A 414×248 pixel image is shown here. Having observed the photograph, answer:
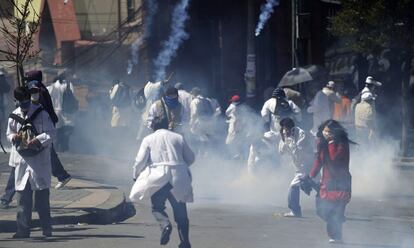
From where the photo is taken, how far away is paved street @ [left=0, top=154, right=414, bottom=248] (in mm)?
12258

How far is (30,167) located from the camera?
12.3m

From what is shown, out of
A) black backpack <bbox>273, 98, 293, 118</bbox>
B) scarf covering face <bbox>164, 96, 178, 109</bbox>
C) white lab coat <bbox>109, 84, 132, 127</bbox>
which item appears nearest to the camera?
scarf covering face <bbox>164, 96, 178, 109</bbox>

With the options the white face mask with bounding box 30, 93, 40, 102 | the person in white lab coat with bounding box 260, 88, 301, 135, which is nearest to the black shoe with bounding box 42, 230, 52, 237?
the white face mask with bounding box 30, 93, 40, 102

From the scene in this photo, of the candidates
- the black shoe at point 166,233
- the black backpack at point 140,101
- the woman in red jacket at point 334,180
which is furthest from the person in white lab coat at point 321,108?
the black shoe at point 166,233

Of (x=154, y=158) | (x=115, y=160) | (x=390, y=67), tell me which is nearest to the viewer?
(x=154, y=158)

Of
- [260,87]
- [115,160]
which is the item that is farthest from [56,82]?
[260,87]

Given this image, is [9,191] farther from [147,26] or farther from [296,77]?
[147,26]

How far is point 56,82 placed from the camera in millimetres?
24156

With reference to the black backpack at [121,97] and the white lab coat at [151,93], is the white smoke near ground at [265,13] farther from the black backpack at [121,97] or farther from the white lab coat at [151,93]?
the white lab coat at [151,93]

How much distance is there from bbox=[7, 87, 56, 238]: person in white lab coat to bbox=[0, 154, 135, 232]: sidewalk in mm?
830

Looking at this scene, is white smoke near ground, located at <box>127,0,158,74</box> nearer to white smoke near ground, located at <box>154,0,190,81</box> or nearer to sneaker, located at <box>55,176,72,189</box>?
white smoke near ground, located at <box>154,0,190,81</box>

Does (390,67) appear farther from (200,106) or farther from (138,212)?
(138,212)

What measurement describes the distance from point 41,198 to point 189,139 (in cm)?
1094

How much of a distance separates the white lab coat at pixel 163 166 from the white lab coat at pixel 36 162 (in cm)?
159
